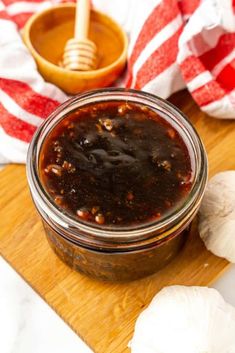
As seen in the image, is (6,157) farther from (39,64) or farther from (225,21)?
(225,21)

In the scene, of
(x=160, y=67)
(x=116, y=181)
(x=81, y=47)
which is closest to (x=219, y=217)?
(x=116, y=181)

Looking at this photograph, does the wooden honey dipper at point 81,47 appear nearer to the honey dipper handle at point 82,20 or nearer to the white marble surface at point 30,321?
the honey dipper handle at point 82,20

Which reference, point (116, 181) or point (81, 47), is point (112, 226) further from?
point (81, 47)

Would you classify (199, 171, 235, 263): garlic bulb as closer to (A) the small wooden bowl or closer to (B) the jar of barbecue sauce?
(B) the jar of barbecue sauce

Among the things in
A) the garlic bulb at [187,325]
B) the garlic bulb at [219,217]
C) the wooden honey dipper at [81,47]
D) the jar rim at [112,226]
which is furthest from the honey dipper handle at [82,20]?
the garlic bulb at [187,325]

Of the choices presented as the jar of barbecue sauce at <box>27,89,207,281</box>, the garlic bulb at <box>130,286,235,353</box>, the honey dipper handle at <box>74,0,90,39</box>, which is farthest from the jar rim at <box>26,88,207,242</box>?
the honey dipper handle at <box>74,0,90,39</box>

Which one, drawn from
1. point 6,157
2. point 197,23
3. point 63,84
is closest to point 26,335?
point 6,157
